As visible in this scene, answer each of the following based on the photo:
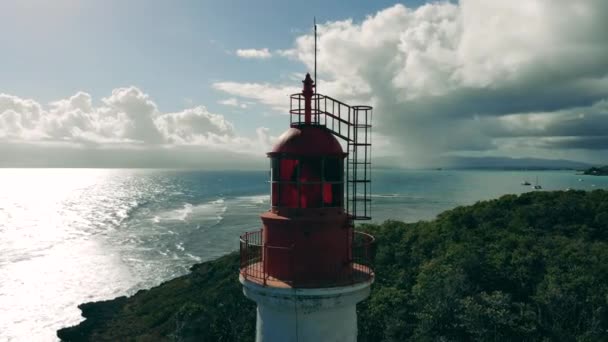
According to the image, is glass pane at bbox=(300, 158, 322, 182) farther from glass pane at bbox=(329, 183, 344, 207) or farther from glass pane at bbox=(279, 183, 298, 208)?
glass pane at bbox=(329, 183, 344, 207)

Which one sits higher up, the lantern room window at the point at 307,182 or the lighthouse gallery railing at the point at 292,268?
the lantern room window at the point at 307,182

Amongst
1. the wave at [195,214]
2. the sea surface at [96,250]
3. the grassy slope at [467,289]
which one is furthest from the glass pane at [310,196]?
the wave at [195,214]

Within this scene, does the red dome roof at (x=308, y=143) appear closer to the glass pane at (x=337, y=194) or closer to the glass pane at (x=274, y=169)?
the glass pane at (x=274, y=169)

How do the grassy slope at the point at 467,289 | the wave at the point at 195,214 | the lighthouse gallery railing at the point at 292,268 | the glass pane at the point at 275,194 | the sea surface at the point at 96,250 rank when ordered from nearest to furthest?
the lighthouse gallery railing at the point at 292,268 < the glass pane at the point at 275,194 < the grassy slope at the point at 467,289 < the sea surface at the point at 96,250 < the wave at the point at 195,214

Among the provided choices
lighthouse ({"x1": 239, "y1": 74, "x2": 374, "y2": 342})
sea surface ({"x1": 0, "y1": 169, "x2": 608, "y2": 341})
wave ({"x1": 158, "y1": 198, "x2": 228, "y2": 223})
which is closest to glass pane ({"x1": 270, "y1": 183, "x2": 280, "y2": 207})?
lighthouse ({"x1": 239, "y1": 74, "x2": 374, "y2": 342})

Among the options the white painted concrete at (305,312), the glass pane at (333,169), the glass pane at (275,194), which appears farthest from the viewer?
the glass pane at (275,194)

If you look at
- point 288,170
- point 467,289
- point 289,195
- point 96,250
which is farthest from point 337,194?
point 96,250

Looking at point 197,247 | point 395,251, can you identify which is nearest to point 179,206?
point 197,247

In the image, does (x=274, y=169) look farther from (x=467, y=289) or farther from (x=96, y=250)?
(x=96, y=250)

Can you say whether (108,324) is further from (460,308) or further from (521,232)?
(521,232)
